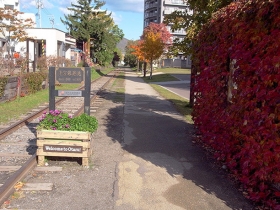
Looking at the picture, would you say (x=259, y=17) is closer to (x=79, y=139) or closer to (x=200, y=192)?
(x=200, y=192)

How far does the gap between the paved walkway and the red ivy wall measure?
1.25ft

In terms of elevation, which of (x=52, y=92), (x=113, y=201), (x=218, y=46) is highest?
(x=218, y=46)

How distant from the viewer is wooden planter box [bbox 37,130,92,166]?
6031 mm

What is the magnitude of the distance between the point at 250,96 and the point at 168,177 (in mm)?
2059

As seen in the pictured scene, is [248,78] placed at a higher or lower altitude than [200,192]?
A: higher

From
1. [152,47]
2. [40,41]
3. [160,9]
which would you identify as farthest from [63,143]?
[160,9]

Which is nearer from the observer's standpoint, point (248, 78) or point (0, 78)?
point (248, 78)

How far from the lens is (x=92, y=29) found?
5266 centimetres

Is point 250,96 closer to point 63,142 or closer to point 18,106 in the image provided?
point 63,142

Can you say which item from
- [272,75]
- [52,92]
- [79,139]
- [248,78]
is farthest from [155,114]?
[272,75]

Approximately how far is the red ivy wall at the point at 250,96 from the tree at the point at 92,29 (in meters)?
44.5

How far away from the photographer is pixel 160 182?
18.2ft

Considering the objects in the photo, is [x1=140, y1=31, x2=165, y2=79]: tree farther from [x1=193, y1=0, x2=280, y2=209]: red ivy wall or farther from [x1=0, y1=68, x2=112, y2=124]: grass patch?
[x1=193, y1=0, x2=280, y2=209]: red ivy wall

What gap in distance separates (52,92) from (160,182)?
10.5 ft
